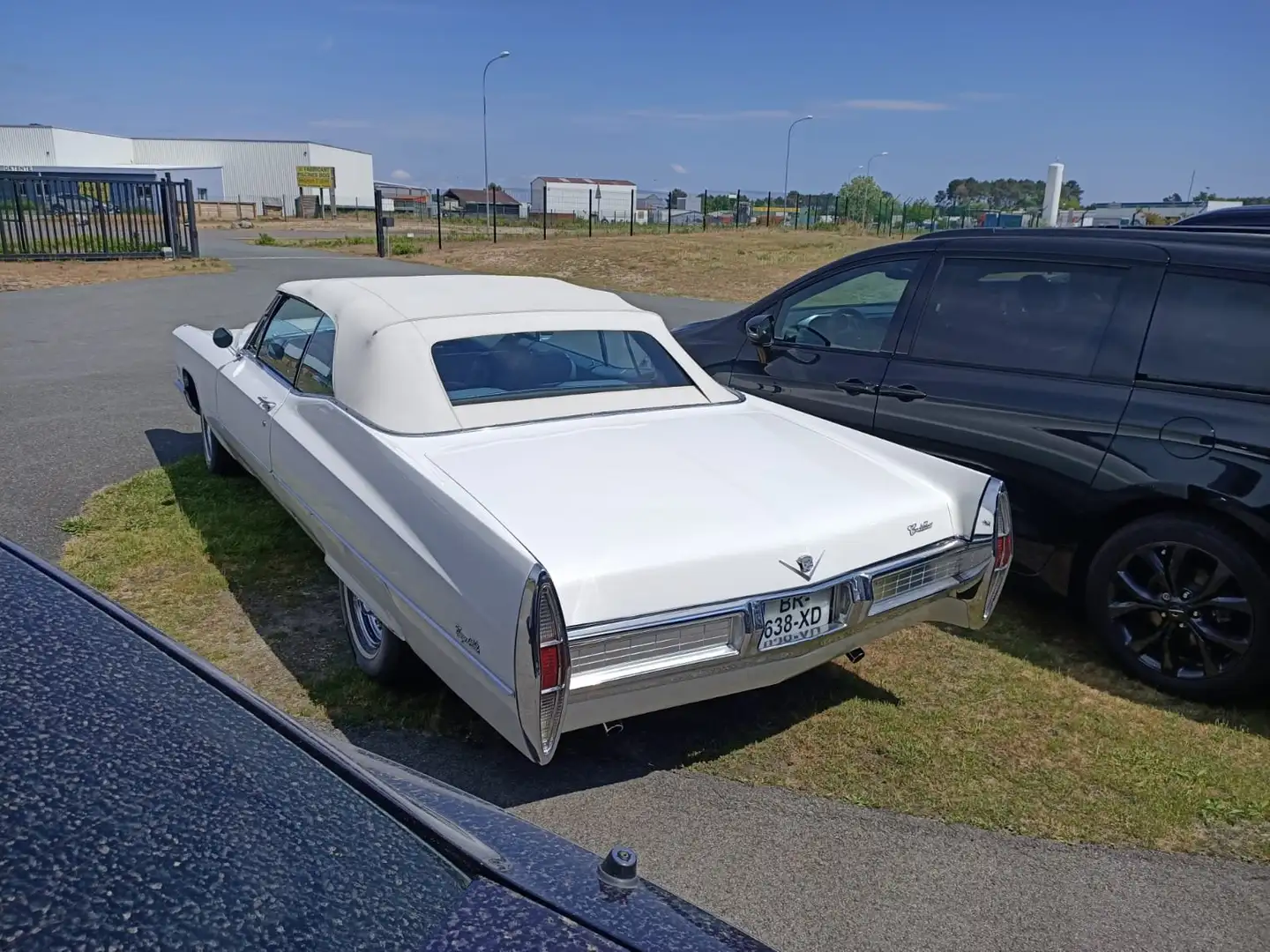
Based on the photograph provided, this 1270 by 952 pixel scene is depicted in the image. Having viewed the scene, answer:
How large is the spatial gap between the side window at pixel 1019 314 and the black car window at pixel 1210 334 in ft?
0.81

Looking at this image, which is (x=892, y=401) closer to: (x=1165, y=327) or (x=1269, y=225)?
(x=1165, y=327)

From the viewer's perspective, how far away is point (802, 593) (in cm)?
317

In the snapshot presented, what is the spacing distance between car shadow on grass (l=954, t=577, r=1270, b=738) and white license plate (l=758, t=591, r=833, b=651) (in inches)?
67.7

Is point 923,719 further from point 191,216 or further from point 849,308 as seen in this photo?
point 191,216

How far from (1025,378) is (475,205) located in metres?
68.4

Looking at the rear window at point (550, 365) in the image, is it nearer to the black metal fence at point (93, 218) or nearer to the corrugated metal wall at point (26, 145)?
the black metal fence at point (93, 218)

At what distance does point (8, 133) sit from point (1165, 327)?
95.2 m

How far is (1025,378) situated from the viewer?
4664mm

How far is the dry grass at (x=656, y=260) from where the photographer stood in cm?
2270

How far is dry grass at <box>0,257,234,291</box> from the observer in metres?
18.7

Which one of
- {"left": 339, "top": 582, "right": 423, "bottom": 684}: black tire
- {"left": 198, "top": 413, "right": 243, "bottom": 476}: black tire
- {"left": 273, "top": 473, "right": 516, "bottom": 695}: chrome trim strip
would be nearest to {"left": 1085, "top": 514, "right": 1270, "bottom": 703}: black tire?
{"left": 273, "top": 473, "right": 516, "bottom": 695}: chrome trim strip

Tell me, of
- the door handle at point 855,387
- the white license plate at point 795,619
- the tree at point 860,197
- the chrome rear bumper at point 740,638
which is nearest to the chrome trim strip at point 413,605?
the chrome rear bumper at point 740,638

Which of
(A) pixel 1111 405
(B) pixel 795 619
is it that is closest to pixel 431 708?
(B) pixel 795 619

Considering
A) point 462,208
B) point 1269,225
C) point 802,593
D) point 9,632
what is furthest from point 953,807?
point 462,208
